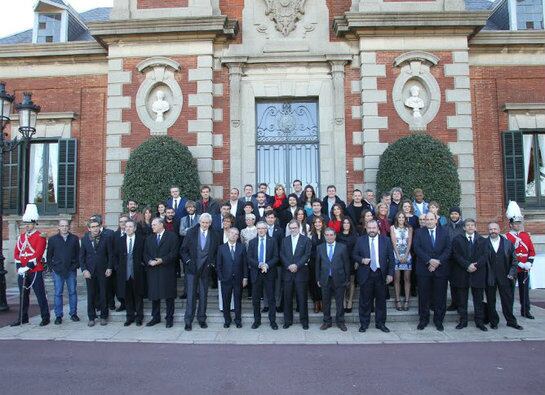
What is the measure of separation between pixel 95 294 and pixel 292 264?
11.8 ft

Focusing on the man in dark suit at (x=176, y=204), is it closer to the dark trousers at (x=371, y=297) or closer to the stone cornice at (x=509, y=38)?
the dark trousers at (x=371, y=297)

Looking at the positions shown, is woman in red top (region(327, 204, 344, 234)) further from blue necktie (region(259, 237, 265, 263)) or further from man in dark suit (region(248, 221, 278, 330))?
blue necktie (region(259, 237, 265, 263))

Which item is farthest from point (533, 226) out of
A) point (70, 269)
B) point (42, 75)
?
point (42, 75)

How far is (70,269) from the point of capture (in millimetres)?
8836

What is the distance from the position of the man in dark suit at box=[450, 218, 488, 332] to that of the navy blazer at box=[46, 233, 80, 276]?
22.0ft

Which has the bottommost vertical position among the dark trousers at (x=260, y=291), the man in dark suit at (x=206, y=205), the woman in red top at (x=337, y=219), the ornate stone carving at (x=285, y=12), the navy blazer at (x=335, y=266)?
the dark trousers at (x=260, y=291)

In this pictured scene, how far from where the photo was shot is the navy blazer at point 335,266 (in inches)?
319

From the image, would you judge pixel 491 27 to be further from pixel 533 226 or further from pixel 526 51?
pixel 533 226

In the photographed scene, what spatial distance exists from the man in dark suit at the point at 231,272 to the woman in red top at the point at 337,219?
1717 millimetres

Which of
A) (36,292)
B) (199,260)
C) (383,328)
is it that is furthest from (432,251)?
(36,292)

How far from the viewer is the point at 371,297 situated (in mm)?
8078

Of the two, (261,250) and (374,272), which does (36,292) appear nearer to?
(261,250)

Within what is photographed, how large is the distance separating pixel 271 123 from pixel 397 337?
7164mm

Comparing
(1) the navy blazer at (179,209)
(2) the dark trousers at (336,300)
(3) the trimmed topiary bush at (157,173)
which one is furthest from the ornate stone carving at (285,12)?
(2) the dark trousers at (336,300)
